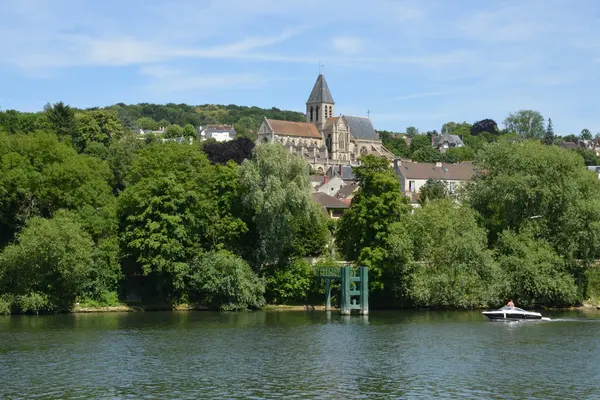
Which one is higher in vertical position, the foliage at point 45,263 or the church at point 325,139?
the church at point 325,139

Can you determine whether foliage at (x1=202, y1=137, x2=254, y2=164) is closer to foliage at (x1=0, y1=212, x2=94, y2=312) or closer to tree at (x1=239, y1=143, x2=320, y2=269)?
tree at (x1=239, y1=143, x2=320, y2=269)

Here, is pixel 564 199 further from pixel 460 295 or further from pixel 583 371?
pixel 583 371

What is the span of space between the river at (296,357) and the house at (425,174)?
70931 millimetres

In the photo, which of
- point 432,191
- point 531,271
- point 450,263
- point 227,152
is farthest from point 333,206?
point 531,271

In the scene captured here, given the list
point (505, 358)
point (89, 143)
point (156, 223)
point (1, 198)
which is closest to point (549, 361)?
point (505, 358)

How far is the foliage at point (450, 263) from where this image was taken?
61.7 m

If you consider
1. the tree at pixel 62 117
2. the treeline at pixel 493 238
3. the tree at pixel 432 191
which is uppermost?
the tree at pixel 62 117

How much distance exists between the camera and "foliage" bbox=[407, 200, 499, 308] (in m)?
61.7

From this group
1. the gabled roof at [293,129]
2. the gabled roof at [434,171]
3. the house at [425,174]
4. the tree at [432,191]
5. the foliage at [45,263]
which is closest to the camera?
the foliage at [45,263]

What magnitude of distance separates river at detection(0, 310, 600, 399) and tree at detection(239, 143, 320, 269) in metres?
7.23

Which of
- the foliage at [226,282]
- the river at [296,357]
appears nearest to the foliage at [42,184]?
the foliage at [226,282]

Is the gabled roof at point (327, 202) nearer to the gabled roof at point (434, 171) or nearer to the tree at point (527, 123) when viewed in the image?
the gabled roof at point (434, 171)

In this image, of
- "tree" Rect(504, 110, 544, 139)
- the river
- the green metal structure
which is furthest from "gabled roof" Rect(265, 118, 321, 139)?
the river

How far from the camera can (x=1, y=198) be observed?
63.4 metres
